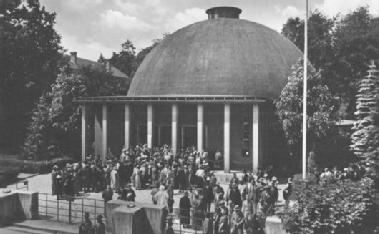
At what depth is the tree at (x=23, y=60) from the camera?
42625 millimetres

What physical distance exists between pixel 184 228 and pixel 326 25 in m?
34.8

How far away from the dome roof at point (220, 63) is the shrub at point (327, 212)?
19369mm

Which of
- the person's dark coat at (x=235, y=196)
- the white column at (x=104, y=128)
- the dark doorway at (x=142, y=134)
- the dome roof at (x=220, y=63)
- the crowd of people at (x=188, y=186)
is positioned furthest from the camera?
the dark doorway at (x=142, y=134)

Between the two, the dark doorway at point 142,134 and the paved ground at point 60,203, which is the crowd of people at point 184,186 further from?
the dark doorway at point 142,134

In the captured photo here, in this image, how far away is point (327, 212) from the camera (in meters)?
13.0

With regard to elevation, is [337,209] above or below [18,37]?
below

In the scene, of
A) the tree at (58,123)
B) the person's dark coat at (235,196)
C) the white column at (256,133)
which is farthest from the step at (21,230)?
the tree at (58,123)

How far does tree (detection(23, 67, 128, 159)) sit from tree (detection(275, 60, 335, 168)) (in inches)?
666

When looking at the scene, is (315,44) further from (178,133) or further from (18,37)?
(18,37)

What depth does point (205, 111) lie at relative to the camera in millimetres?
31719

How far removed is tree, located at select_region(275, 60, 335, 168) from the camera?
2616cm

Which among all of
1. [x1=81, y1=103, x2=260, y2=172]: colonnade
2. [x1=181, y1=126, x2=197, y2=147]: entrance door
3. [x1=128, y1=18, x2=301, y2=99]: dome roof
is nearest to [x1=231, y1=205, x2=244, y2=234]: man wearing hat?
[x1=81, y1=103, x2=260, y2=172]: colonnade

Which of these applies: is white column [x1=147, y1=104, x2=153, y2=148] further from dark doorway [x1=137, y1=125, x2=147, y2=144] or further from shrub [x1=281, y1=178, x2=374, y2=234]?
shrub [x1=281, y1=178, x2=374, y2=234]

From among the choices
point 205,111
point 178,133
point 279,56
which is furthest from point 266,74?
point 178,133
